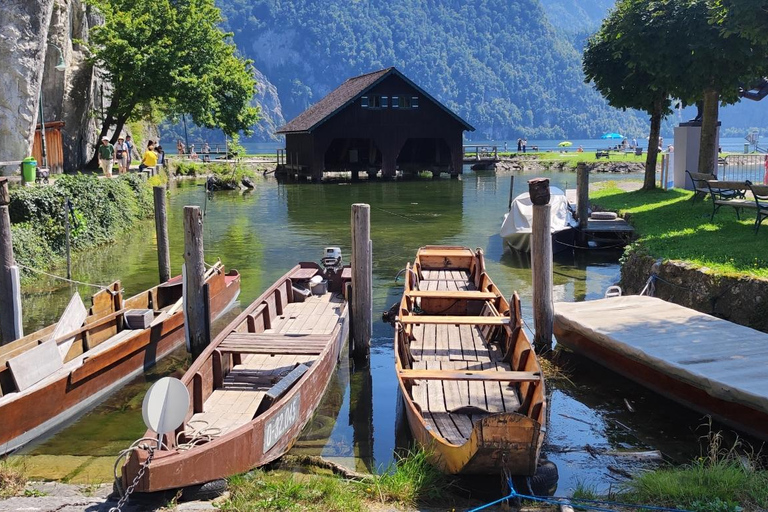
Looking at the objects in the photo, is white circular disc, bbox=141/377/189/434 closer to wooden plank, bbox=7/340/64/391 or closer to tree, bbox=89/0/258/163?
wooden plank, bbox=7/340/64/391

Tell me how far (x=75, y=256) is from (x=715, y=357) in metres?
17.9

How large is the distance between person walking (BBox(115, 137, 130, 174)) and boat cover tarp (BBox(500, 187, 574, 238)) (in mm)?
19947

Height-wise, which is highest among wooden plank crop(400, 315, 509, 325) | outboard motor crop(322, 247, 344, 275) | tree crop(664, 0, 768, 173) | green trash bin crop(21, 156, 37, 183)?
tree crop(664, 0, 768, 173)

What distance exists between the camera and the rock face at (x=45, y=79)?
97.3ft

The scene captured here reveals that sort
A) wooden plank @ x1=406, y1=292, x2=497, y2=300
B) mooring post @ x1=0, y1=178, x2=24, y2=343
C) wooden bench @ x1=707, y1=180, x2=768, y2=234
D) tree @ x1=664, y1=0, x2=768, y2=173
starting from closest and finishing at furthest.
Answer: mooring post @ x1=0, y1=178, x2=24, y2=343 → wooden plank @ x1=406, y1=292, x2=497, y2=300 → wooden bench @ x1=707, y1=180, x2=768, y2=234 → tree @ x1=664, y1=0, x2=768, y2=173

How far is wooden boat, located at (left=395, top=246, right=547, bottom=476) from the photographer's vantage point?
25.6 ft

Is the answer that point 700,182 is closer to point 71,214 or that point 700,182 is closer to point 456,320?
point 456,320

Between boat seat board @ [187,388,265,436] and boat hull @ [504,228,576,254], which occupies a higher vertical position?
boat hull @ [504,228,576,254]

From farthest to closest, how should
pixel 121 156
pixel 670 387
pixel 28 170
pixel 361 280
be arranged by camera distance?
pixel 121 156 → pixel 28 170 → pixel 361 280 → pixel 670 387

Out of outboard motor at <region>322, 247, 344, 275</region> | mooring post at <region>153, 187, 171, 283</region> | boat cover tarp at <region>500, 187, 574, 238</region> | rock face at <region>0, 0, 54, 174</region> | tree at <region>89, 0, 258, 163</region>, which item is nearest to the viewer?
outboard motor at <region>322, 247, 344, 275</region>

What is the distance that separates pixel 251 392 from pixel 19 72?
2446cm

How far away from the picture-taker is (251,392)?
34.2 feet

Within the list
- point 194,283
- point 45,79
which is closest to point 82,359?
point 194,283

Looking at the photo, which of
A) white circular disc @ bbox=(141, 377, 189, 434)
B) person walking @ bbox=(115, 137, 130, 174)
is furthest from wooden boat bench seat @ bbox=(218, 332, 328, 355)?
person walking @ bbox=(115, 137, 130, 174)
